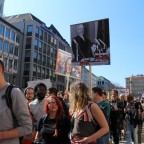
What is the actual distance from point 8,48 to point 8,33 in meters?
3.11

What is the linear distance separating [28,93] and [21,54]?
62.6 metres

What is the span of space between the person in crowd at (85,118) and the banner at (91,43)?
211 inches

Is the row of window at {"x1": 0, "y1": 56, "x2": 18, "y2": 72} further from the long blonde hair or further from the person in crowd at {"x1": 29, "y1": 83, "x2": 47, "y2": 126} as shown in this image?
the long blonde hair

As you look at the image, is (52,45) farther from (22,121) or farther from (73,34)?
(22,121)

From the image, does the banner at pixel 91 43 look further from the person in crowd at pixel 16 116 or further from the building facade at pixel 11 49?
the building facade at pixel 11 49

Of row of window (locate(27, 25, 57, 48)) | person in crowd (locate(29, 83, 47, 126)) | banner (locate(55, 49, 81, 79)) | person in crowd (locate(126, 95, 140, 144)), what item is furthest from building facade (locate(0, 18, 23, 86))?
person in crowd (locate(29, 83, 47, 126))

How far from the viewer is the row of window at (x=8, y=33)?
59.3 m

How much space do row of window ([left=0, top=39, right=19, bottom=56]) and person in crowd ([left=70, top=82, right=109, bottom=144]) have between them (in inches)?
2226

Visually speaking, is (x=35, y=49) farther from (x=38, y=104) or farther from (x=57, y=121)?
(x=57, y=121)

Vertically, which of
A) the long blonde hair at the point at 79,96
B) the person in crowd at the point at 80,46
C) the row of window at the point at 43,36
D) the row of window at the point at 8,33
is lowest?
the long blonde hair at the point at 79,96

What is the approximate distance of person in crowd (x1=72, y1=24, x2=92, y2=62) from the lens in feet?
31.1

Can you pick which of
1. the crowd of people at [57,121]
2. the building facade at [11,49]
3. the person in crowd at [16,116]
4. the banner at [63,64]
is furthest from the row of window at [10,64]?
the person in crowd at [16,116]

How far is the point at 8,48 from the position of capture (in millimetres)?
61656

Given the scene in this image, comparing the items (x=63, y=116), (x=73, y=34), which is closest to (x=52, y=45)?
(x=73, y=34)
